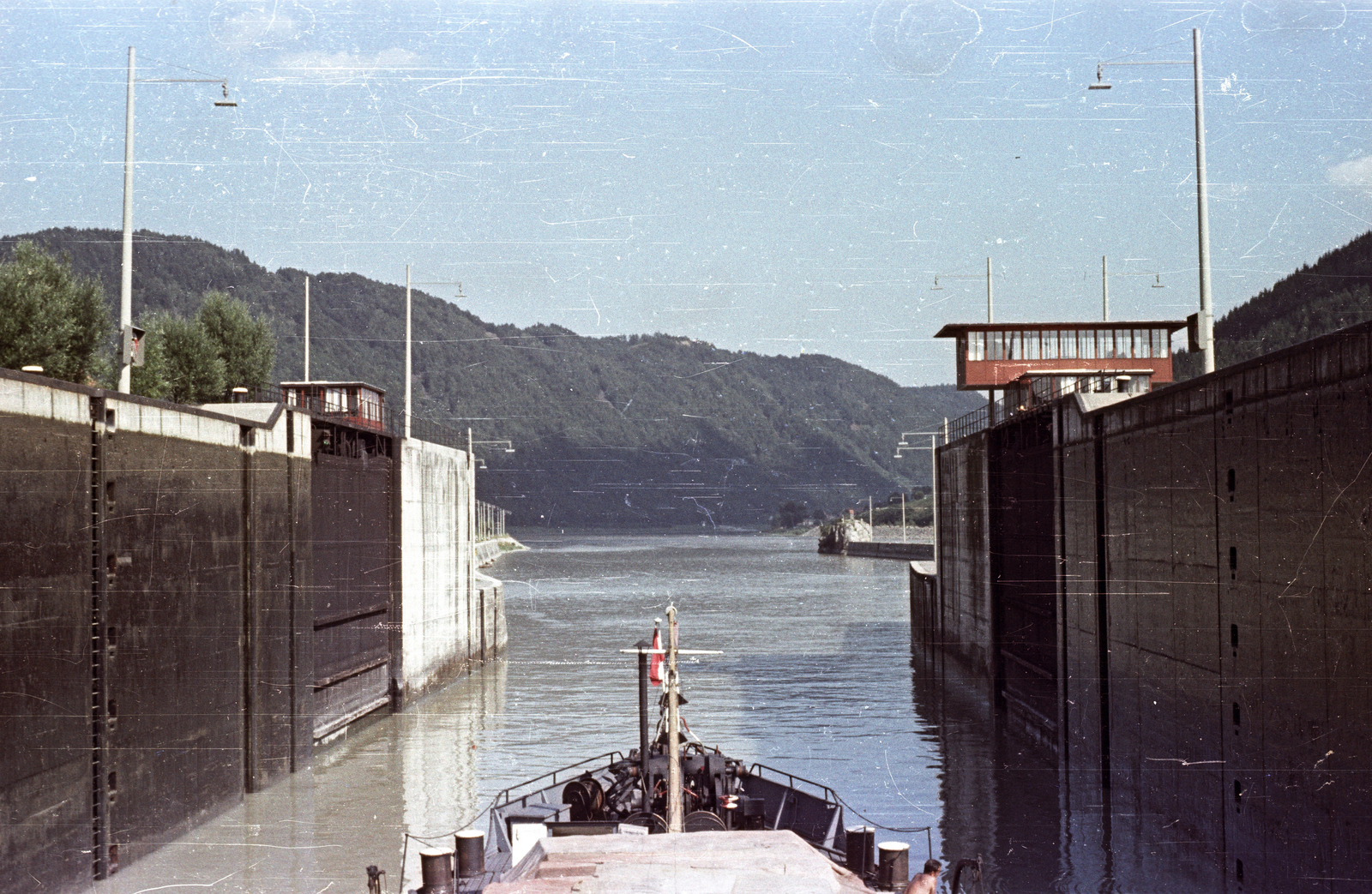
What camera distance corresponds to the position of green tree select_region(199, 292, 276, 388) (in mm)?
76375

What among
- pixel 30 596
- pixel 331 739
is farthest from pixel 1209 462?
pixel 331 739

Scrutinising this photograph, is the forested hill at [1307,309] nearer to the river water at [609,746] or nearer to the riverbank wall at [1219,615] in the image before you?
the river water at [609,746]

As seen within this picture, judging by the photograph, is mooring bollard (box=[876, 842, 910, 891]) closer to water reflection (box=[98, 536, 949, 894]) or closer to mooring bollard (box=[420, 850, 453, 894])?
mooring bollard (box=[420, 850, 453, 894])

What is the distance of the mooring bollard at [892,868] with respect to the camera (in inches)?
765

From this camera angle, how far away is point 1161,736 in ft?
86.6

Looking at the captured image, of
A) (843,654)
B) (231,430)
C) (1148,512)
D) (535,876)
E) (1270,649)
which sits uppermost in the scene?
(231,430)

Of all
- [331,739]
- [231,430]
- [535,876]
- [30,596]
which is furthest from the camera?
[331,739]

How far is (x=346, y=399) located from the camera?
1996 inches

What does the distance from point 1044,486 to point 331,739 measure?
2354 cm

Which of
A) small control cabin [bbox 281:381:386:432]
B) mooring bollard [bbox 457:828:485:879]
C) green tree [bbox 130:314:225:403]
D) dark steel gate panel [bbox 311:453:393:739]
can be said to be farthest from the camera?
green tree [bbox 130:314:225:403]

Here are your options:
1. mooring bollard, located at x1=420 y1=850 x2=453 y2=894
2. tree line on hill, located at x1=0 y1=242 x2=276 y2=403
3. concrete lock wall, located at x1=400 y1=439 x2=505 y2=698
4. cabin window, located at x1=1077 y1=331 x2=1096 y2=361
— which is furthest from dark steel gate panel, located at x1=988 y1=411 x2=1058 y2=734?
tree line on hill, located at x1=0 y1=242 x2=276 y2=403

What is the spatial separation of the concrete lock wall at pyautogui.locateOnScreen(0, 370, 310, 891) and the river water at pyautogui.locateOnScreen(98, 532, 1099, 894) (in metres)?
1.31

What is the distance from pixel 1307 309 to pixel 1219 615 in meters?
74.8

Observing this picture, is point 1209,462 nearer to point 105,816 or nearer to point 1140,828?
point 1140,828
